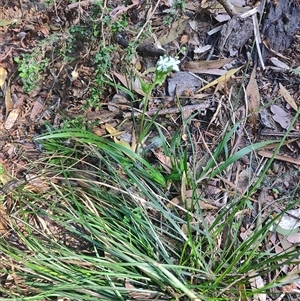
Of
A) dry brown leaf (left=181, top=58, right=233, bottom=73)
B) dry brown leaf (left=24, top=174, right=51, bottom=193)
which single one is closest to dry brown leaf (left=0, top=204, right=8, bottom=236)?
dry brown leaf (left=24, top=174, right=51, bottom=193)

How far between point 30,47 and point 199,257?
141cm

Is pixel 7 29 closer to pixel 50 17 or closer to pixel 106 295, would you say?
pixel 50 17

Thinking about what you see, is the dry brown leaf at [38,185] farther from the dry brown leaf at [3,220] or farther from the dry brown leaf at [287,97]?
the dry brown leaf at [287,97]

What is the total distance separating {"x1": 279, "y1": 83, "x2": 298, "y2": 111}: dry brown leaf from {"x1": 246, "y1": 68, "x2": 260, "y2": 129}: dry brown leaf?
11 centimetres

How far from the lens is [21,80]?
2.15 metres

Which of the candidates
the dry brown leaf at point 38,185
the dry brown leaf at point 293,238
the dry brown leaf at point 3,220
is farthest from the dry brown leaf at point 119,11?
the dry brown leaf at point 293,238

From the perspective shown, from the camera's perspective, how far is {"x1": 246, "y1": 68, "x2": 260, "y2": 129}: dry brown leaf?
1922 mm

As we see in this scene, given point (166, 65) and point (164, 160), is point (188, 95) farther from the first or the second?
point (166, 65)

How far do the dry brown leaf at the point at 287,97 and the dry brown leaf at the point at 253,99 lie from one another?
4.3 inches

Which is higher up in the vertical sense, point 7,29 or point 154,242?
point 7,29

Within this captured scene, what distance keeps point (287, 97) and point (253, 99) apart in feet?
0.51

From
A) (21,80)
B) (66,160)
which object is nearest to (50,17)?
(21,80)

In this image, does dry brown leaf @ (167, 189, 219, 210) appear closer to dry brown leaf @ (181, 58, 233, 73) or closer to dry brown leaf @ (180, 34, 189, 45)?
dry brown leaf @ (181, 58, 233, 73)

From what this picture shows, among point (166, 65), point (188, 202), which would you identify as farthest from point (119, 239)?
point (166, 65)
